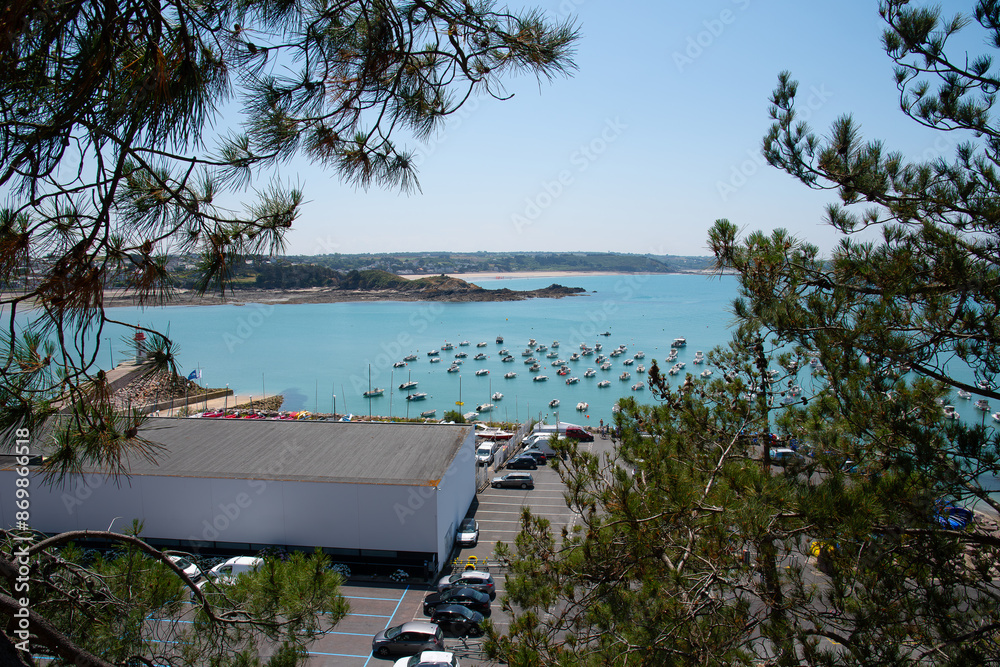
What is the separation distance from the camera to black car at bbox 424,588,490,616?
7.74 metres

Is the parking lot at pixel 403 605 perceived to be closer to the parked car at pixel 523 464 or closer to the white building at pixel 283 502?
the white building at pixel 283 502

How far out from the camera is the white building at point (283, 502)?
345 inches

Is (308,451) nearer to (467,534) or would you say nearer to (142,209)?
(467,534)

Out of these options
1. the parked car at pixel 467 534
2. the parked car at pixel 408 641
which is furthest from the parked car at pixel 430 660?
the parked car at pixel 467 534

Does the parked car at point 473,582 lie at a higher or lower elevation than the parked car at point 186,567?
lower

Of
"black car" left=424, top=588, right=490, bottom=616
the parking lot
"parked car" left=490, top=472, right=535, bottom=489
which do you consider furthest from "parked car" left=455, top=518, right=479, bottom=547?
"parked car" left=490, top=472, right=535, bottom=489

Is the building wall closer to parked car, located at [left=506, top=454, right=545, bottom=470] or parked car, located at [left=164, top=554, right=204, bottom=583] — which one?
parked car, located at [left=506, top=454, right=545, bottom=470]

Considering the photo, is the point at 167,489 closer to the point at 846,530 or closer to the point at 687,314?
the point at 846,530

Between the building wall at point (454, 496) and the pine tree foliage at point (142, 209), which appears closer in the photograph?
the pine tree foliage at point (142, 209)

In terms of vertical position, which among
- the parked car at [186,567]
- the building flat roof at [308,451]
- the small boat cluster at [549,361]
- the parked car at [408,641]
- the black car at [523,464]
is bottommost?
the small boat cluster at [549,361]

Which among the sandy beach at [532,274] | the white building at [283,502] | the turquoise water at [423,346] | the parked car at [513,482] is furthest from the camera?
the sandy beach at [532,274]

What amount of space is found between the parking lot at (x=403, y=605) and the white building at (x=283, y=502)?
23.2 inches

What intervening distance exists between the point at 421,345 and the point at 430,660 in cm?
3962

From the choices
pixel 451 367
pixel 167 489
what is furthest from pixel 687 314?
pixel 167 489
